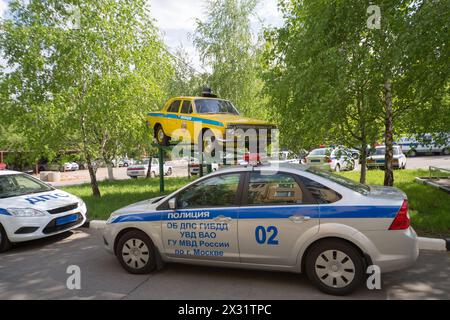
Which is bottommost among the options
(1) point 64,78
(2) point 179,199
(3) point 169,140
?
(2) point 179,199

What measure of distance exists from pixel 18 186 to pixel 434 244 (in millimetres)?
8283

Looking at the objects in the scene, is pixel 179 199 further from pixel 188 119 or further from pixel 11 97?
pixel 11 97

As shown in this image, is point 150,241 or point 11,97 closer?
point 150,241

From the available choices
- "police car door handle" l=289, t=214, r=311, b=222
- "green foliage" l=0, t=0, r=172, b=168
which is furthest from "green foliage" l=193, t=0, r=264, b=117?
"police car door handle" l=289, t=214, r=311, b=222

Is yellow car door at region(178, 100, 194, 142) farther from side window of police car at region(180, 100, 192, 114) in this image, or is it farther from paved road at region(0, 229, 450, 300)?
paved road at region(0, 229, 450, 300)

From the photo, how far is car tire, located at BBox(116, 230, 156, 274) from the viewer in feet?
16.1

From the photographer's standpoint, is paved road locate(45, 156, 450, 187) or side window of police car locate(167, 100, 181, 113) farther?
paved road locate(45, 156, 450, 187)

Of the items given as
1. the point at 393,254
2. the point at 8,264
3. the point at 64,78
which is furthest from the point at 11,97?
the point at 393,254

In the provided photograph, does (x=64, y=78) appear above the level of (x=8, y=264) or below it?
above

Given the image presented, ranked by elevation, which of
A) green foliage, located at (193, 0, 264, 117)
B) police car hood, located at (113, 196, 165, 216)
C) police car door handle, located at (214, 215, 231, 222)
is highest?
green foliage, located at (193, 0, 264, 117)

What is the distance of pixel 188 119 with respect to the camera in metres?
10.1

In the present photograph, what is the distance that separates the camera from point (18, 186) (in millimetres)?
7438

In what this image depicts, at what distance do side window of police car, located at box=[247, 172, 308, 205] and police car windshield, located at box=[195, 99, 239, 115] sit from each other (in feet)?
19.5
